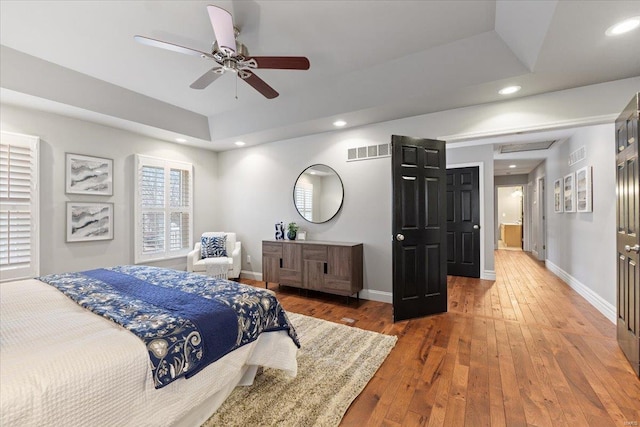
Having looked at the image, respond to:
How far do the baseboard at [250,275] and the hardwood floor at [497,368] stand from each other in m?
1.47

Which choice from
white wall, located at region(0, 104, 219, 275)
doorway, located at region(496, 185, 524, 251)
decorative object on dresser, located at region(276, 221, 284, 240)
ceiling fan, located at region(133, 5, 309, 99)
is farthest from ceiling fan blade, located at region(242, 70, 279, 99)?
doorway, located at region(496, 185, 524, 251)

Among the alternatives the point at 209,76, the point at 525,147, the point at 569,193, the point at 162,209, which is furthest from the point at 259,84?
the point at 525,147

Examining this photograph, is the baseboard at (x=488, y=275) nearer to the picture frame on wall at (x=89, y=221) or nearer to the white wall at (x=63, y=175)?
the white wall at (x=63, y=175)

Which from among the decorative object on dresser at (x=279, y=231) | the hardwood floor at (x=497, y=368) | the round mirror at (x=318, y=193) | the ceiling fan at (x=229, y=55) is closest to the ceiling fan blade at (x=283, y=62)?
the ceiling fan at (x=229, y=55)

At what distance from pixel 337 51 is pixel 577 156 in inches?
168

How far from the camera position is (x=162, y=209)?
4.68 metres

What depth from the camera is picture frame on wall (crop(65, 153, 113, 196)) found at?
3.66 m

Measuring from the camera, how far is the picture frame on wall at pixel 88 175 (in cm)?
366

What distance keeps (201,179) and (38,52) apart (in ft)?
9.01

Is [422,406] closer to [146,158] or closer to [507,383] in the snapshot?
[507,383]

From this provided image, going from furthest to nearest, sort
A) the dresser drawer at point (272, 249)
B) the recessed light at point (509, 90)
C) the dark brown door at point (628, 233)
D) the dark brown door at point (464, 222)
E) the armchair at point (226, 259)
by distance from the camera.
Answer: the dark brown door at point (464, 222) < the armchair at point (226, 259) < the dresser drawer at point (272, 249) < the recessed light at point (509, 90) < the dark brown door at point (628, 233)

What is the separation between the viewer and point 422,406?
1.79m

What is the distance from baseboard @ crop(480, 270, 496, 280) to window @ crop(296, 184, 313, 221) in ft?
10.9

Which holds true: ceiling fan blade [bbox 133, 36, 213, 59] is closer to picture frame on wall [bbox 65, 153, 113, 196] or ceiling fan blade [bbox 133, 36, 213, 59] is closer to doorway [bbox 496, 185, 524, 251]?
picture frame on wall [bbox 65, 153, 113, 196]
